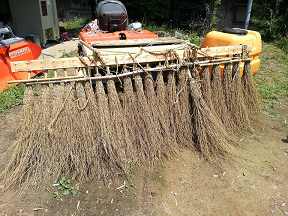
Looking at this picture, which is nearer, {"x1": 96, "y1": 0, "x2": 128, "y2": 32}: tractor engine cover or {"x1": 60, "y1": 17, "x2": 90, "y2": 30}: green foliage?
{"x1": 96, "y1": 0, "x2": 128, "y2": 32}: tractor engine cover

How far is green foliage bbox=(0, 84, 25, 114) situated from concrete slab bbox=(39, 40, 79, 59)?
2.72 metres

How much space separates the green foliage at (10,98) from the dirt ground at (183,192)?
62.0 inches

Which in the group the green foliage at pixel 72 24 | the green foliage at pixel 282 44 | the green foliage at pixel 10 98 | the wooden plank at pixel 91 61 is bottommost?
the green foliage at pixel 10 98

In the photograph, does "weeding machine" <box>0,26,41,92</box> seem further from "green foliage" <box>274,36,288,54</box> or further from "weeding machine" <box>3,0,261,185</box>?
"green foliage" <box>274,36,288,54</box>

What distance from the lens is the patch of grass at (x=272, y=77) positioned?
5.39 metres

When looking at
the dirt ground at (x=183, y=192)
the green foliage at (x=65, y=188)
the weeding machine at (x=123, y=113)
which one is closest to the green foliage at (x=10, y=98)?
the dirt ground at (x=183, y=192)

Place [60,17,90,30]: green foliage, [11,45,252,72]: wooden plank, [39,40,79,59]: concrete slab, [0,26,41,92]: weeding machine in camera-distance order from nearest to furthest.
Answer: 1. [11,45,252,72]: wooden plank
2. [0,26,41,92]: weeding machine
3. [39,40,79,59]: concrete slab
4. [60,17,90,30]: green foliage

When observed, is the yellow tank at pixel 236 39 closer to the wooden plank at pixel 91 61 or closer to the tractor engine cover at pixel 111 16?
the wooden plank at pixel 91 61

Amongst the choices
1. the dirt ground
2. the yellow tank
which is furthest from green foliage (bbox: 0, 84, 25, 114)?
the yellow tank

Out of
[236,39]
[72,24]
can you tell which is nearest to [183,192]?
[236,39]

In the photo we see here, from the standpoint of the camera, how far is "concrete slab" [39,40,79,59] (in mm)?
8048

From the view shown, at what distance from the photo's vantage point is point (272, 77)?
254 inches

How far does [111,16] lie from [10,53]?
8.18ft

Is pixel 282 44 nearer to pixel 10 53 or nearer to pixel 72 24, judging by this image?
pixel 10 53
